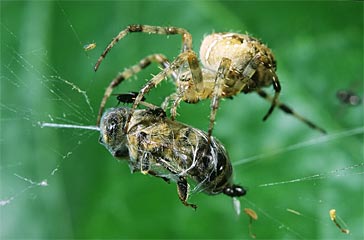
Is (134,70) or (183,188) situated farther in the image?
(134,70)

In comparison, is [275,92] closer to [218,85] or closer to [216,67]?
[216,67]

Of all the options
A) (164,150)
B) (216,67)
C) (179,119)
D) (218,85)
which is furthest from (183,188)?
(179,119)

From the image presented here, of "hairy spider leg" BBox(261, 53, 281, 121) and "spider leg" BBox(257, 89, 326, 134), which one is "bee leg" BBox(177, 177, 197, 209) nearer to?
"hairy spider leg" BBox(261, 53, 281, 121)

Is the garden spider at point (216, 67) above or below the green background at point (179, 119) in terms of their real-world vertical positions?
above

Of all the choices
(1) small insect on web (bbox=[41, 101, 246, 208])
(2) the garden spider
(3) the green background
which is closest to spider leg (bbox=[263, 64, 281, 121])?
(2) the garden spider

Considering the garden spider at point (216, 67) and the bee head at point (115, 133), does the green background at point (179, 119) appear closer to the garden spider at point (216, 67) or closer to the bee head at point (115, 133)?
the garden spider at point (216, 67)

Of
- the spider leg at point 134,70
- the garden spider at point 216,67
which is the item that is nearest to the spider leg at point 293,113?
the garden spider at point 216,67
